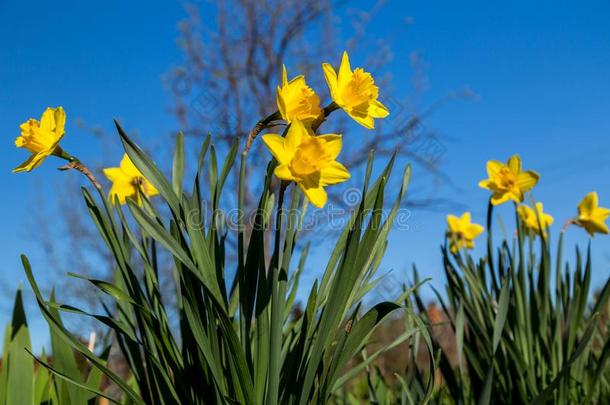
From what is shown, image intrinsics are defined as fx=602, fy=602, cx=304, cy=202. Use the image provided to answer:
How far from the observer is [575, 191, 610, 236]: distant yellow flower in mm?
2301

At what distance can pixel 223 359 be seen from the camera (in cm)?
114

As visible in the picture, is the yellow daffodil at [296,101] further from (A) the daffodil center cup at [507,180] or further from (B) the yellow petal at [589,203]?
(B) the yellow petal at [589,203]

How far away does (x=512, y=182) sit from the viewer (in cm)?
207

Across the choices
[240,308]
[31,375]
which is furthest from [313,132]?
[31,375]

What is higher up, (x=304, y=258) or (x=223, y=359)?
(x=304, y=258)

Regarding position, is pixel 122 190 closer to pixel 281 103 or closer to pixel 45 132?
pixel 45 132

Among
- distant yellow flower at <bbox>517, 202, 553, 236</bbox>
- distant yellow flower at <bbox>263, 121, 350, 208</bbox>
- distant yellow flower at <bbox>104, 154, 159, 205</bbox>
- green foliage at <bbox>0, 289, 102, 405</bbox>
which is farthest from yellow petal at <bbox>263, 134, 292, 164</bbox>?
distant yellow flower at <bbox>517, 202, 553, 236</bbox>

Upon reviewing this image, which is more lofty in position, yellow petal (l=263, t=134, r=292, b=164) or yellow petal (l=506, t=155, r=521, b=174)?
yellow petal (l=506, t=155, r=521, b=174)

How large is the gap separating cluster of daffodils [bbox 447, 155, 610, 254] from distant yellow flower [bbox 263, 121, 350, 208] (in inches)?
48.0

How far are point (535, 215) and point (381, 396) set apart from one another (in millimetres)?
927

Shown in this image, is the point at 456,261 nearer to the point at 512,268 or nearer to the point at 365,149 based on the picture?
the point at 512,268

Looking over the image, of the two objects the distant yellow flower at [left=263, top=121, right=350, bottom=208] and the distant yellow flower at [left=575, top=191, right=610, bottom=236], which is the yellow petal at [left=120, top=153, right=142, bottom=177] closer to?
the distant yellow flower at [left=263, top=121, right=350, bottom=208]

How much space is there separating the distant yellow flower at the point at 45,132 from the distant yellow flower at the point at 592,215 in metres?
1.91

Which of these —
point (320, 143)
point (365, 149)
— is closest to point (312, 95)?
point (320, 143)
